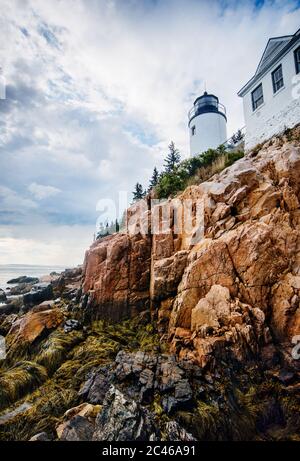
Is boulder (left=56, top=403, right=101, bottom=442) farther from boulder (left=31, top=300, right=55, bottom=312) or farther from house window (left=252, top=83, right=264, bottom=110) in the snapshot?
house window (left=252, top=83, right=264, bottom=110)

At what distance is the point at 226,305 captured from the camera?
5008 millimetres

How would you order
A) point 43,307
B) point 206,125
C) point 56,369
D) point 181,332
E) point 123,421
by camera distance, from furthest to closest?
point 206,125 < point 43,307 < point 56,369 < point 181,332 < point 123,421

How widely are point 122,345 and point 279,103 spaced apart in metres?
13.2

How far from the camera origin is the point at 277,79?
11.9 metres

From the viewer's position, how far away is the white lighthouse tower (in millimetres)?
20047

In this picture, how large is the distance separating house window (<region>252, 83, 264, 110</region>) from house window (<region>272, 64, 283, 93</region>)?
0.88 metres

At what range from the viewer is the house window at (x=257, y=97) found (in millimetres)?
12953

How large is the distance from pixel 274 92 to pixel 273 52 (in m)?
2.20

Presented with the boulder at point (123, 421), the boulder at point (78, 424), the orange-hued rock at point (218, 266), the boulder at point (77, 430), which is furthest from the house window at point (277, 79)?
the boulder at point (77, 430)

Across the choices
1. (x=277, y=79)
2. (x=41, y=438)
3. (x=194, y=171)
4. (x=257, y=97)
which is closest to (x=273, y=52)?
(x=277, y=79)

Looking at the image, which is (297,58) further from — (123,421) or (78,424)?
(78,424)

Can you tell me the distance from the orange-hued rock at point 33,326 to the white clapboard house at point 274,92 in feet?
41.7

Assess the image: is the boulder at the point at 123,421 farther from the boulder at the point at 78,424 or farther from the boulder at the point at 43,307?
the boulder at the point at 43,307

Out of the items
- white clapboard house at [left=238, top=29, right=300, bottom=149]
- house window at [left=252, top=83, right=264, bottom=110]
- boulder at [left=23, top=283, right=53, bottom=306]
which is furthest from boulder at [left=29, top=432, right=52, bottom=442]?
house window at [left=252, top=83, right=264, bottom=110]
